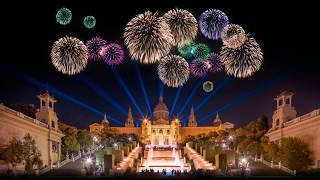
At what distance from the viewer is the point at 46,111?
220 feet

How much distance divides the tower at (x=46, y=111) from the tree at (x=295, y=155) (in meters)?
31.1

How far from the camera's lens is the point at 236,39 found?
37.6 m

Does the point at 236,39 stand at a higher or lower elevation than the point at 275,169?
higher

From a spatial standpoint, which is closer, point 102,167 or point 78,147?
point 102,167

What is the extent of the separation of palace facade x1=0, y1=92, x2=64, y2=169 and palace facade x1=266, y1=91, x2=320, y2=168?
89.0ft

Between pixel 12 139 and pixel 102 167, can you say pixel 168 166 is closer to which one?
pixel 102 167

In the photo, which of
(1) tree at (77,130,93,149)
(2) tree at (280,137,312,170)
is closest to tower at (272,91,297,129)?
(2) tree at (280,137,312,170)

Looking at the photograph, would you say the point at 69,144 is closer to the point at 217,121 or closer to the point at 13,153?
the point at 13,153

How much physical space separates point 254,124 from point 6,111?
4616 centimetres

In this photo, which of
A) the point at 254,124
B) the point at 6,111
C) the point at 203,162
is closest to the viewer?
the point at 6,111

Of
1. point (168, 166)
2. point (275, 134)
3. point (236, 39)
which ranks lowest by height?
point (168, 166)

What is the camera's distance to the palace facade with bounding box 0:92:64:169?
48.6 meters

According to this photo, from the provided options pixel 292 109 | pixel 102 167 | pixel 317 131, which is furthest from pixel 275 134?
pixel 102 167

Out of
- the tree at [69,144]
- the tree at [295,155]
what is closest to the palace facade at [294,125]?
the tree at [295,155]
